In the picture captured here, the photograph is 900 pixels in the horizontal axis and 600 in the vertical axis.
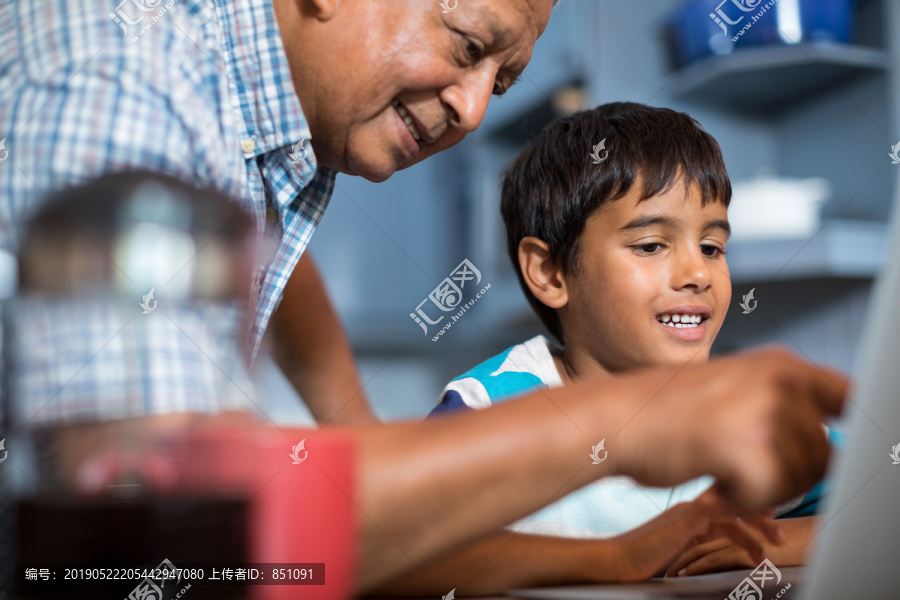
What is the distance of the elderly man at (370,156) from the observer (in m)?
0.34

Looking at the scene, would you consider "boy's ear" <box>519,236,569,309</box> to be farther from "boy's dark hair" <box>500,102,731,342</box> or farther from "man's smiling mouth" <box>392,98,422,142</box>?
"man's smiling mouth" <box>392,98,422,142</box>

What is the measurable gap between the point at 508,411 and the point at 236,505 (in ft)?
0.42

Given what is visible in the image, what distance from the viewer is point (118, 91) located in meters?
0.50

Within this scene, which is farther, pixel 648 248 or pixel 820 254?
pixel 820 254

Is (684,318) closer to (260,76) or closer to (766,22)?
(260,76)

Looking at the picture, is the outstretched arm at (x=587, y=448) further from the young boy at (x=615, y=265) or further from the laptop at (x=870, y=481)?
the young boy at (x=615, y=265)

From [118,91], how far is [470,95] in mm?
482

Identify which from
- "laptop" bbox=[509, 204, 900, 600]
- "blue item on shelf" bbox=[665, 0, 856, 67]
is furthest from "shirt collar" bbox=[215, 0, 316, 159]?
"blue item on shelf" bbox=[665, 0, 856, 67]

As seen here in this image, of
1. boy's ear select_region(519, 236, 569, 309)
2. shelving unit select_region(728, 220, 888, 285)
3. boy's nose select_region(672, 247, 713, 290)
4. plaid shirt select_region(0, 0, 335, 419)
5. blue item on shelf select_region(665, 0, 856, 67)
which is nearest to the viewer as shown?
plaid shirt select_region(0, 0, 335, 419)

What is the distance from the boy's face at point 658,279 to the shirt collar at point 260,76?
47cm

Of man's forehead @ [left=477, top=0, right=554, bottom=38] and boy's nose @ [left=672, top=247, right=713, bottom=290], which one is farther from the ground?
man's forehead @ [left=477, top=0, right=554, bottom=38]

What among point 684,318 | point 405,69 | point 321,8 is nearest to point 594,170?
point 684,318

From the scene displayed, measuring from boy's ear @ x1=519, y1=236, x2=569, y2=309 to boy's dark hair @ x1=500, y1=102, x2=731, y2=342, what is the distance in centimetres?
1

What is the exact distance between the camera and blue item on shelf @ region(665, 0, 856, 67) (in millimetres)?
1852
